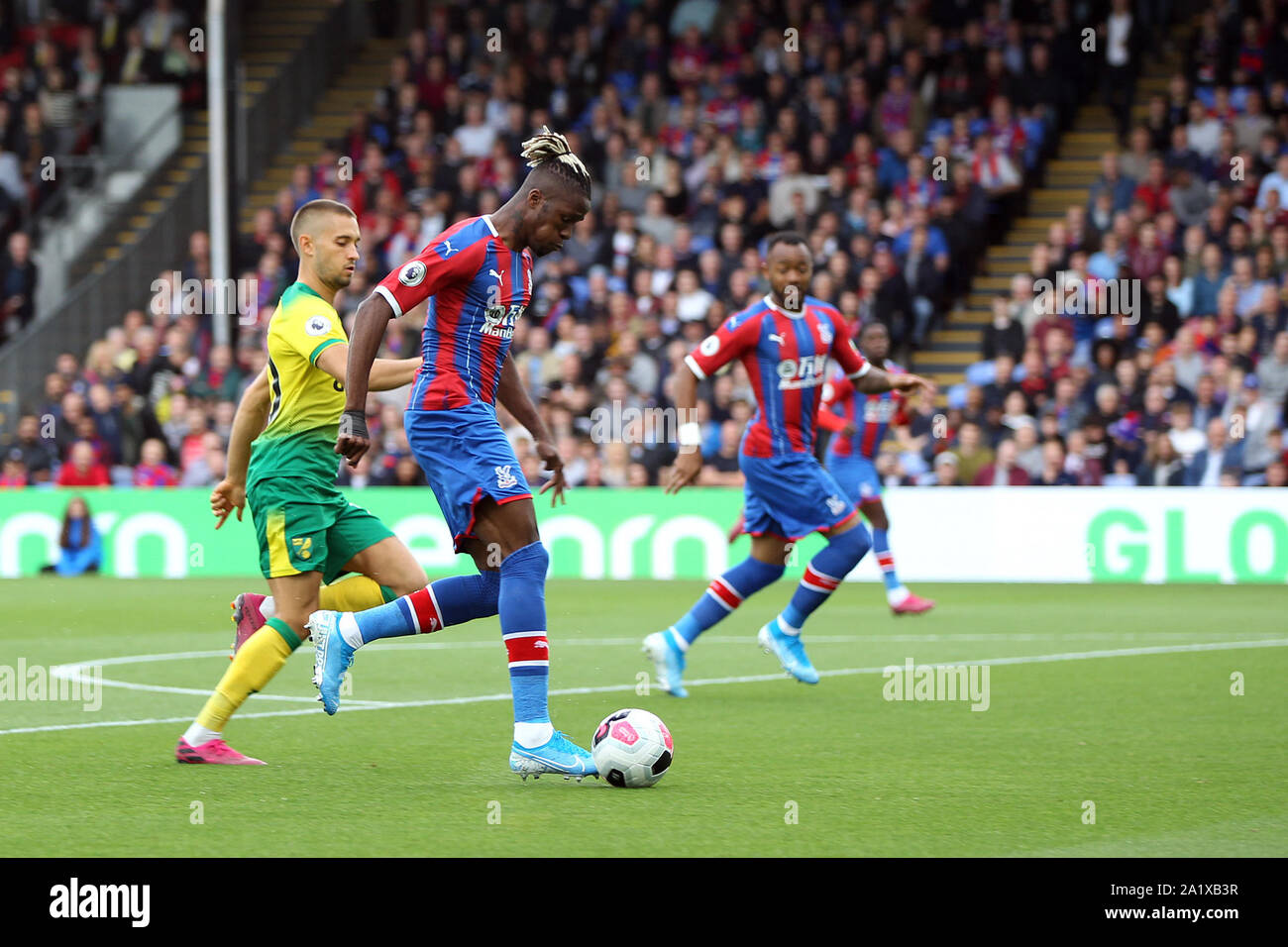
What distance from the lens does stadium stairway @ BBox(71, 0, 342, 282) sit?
24.9 metres

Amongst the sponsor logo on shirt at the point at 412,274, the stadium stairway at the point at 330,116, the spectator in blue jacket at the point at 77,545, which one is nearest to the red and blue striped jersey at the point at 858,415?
the spectator in blue jacket at the point at 77,545

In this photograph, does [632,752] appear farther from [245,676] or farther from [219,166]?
[219,166]

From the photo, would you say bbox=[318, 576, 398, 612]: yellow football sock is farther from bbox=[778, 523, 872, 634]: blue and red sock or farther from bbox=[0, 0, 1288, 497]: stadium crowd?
bbox=[0, 0, 1288, 497]: stadium crowd

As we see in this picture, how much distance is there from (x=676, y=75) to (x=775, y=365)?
13.9 m

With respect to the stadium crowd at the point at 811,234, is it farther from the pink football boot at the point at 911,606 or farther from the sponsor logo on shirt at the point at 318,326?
the sponsor logo on shirt at the point at 318,326

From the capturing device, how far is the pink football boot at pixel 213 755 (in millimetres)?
6746

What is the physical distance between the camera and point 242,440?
7.11m

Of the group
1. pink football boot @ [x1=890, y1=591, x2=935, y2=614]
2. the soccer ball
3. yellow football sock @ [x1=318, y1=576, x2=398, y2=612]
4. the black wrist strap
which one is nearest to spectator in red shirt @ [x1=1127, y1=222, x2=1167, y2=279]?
pink football boot @ [x1=890, y1=591, x2=935, y2=614]

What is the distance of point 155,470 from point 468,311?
13674 millimetres

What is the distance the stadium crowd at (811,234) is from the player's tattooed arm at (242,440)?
1094 centimetres

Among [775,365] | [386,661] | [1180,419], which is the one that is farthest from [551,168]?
[1180,419]

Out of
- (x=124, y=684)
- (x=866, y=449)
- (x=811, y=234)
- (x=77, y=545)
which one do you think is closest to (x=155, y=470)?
(x=77, y=545)
